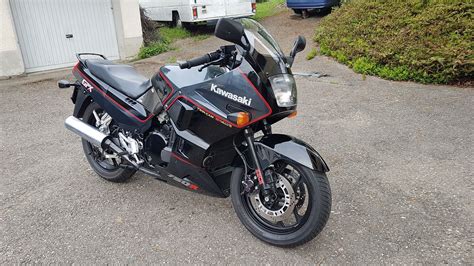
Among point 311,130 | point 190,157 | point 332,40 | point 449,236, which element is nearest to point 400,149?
point 311,130

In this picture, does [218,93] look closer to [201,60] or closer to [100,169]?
[201,60]

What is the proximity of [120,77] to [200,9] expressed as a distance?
8418mm

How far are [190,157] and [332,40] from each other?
22.6 feet

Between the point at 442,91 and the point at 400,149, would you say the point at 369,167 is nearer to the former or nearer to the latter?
the point at 400,149

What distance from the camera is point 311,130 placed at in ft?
16.4

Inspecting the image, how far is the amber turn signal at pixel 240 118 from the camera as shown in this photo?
8.43ft

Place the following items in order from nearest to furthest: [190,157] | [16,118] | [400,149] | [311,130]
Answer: [190,157], [400,149], [311,130], [16,118]

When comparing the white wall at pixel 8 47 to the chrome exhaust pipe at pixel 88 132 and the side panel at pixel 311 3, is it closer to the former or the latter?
the chrome exhaust pipe at pixel 88 132

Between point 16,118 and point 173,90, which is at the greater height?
point 173,90

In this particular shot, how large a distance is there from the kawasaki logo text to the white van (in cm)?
894

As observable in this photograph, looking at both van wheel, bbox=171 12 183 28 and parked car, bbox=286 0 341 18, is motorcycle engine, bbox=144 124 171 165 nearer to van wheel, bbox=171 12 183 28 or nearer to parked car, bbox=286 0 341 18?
van wheel, bbox=171 12 183 28

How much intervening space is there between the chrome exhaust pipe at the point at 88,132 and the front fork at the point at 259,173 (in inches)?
58.2

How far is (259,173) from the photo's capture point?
2725 millimetres

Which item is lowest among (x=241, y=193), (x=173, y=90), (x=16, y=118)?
(x=16, y=118)
